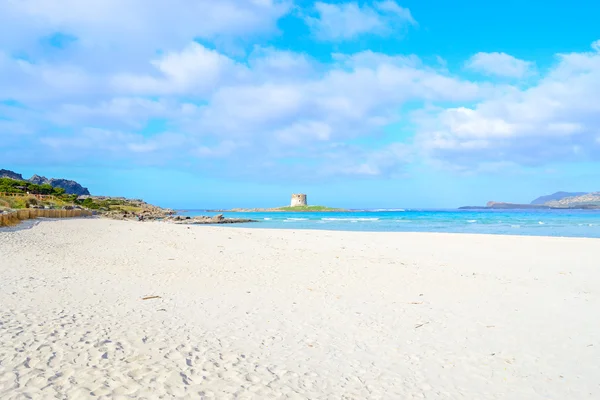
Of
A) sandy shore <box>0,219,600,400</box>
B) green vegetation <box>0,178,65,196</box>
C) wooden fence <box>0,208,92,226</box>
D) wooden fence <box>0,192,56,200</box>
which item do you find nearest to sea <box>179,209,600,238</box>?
wooden fence <box>0,208,92,226</box>

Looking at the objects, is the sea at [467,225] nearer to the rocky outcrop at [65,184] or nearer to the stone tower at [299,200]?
the stone tower at [299,200]

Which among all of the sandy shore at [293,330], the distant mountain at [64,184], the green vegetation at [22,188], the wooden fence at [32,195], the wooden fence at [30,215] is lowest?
the sandy shore at [293,330]

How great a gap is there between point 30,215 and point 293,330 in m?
29.2

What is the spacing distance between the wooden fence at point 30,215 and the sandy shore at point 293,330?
444 inches

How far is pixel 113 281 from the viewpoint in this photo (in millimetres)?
9344

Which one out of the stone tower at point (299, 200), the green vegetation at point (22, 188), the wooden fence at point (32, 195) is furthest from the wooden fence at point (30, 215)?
the stone tower at point (299, 200)

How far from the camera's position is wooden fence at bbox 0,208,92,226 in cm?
2118

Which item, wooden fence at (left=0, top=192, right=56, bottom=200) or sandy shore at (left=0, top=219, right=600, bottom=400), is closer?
sandy shore at (left=0, top=219, right=600, bottom=400)

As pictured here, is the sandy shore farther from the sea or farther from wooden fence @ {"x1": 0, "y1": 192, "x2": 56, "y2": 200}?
wooden fence @ {"x1": 0, "y1": 192, "x2": 56, "y2": 200}

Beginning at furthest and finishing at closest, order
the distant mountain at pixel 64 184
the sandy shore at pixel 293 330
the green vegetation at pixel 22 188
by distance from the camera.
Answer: the distant mountain at pixel 64 184, the green vegetation at pixel 22 188, the sandy shore at pixel 293 330

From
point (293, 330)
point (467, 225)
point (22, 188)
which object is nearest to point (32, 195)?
point (22, 188)

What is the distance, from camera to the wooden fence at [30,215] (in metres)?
21.2

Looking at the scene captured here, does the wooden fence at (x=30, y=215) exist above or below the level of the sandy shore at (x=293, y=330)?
above

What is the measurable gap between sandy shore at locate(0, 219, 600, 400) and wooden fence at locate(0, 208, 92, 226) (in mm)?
11276
